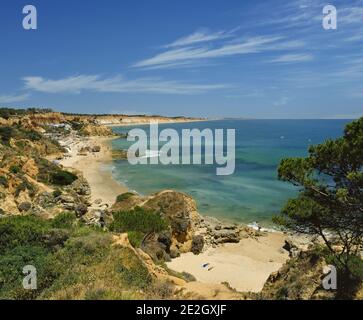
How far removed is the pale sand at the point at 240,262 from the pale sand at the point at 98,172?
1487 cm

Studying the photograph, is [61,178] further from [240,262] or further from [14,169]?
[240,262]

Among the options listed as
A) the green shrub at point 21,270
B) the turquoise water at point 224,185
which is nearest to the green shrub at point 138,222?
the green shrub at point 21,270

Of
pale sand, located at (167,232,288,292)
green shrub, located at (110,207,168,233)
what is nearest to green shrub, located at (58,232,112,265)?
pale sand, located at (167,232,288,292)

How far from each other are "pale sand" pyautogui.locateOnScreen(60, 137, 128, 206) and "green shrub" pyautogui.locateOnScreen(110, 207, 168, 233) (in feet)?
48.7

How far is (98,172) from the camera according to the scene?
6291 centimetres

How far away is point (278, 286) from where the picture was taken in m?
15.7

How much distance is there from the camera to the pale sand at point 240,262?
21016 mm

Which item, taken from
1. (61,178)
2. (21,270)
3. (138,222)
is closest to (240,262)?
(138,222)

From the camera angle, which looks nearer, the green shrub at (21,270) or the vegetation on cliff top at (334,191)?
the green shrub at (21,270)

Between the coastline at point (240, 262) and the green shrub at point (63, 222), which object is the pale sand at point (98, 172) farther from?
the green shrub at point (63, 222)

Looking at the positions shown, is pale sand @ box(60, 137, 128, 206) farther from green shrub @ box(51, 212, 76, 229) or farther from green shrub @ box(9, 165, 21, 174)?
green shrub @ box(51, 212, 76, 229)

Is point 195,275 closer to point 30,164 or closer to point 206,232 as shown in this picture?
point 206,232

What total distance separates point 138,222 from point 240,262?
6720 mm
